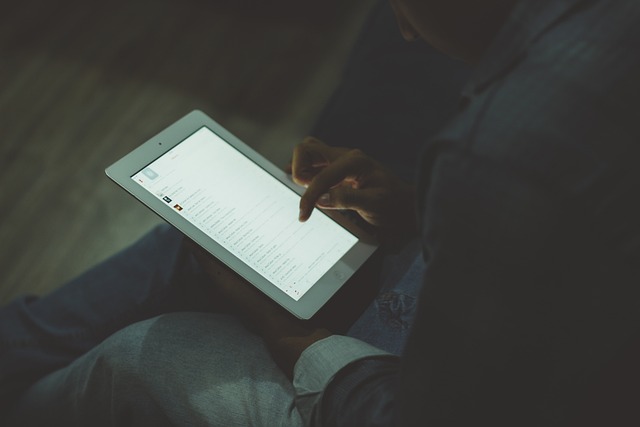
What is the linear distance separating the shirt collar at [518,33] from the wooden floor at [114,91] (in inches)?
41.3

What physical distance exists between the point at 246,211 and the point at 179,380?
0.26 metres

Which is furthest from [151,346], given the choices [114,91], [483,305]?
[114,91]

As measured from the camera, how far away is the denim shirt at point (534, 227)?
1.42ft

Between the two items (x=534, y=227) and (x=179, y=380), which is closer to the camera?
(x=534, y=227)

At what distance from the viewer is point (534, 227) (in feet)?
→ 1.40

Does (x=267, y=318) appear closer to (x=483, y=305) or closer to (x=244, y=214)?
(x=244, y=214)

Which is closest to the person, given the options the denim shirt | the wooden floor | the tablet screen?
the denim shirt

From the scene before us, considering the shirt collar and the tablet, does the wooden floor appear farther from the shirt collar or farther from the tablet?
the shirt collar

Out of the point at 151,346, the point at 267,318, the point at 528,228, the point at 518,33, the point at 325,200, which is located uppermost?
the point at 518,33

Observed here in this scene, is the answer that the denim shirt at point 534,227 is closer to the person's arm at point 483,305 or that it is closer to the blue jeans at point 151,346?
the person's arm at point 483,305

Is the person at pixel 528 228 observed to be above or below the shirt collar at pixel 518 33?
below

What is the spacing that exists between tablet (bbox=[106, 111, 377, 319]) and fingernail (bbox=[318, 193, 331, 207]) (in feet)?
0.08

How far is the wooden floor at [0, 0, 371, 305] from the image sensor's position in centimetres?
138

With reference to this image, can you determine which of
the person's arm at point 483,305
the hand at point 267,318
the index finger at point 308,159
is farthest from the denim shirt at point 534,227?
the index finger at point 308,159
